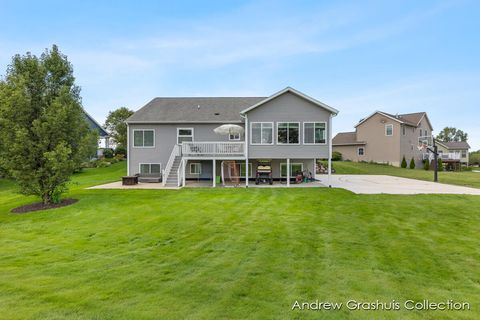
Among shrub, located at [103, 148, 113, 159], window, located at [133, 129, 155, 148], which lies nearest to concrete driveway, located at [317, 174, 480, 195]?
window, located at [133, 129, 155, 148]

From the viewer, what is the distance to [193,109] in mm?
20844

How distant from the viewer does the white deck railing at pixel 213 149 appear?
17.0 metres

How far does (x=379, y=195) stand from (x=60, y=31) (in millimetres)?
22477

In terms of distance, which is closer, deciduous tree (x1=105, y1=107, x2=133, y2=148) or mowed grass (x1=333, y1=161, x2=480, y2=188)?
mowed grass (x1=333, y1=161, x2=480, y2=188)

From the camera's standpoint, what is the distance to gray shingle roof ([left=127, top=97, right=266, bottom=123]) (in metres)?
19.5

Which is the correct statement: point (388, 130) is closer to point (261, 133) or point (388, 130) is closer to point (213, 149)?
point (261, 133)

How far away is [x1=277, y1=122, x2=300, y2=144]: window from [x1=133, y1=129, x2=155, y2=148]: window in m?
9.60

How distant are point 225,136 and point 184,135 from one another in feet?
10.1

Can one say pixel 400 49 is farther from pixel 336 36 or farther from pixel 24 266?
pixel 24 266

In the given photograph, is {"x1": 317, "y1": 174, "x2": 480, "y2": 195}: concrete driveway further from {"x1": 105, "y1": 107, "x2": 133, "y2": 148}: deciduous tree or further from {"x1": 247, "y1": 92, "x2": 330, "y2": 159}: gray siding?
{"x1": 105, "y1": 107, "x2": 133, "y2": 148}: deciduous tree

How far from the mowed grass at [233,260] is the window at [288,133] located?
6939 mm

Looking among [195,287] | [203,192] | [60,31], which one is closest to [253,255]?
[195,287]

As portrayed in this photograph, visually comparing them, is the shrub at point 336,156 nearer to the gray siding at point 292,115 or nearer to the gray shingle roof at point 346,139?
the gray shingle roof at point 346,139

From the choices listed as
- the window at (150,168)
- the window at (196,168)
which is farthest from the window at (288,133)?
the window at (150,168)
